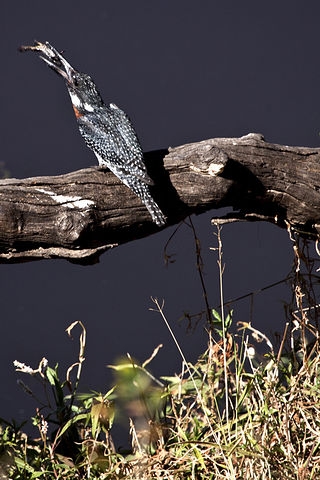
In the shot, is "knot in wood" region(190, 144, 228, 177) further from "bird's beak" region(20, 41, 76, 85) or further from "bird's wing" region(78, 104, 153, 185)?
"bird's beak" region(20, 41, 76, 85)

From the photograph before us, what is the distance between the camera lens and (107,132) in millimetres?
2709

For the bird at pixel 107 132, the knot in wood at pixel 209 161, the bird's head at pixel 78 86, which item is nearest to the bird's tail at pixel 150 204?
the bird at pixel 107 132

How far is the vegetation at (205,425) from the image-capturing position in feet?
7.58

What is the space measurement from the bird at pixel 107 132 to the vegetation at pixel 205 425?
31cm

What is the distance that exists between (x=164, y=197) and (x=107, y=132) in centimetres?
39

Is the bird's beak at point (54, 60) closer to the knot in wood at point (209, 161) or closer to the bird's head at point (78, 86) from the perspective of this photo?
the bird's head at point (78, 86)

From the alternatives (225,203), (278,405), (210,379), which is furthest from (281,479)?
(225,203)

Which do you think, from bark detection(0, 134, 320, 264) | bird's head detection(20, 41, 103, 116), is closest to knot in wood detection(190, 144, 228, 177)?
bark detection(0, 134, 320, 264)

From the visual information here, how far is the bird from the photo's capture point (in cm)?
234

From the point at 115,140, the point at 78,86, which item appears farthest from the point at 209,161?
the point at 78,86

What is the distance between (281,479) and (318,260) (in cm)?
78

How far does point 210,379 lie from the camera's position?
262cm

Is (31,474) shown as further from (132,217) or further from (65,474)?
(132,217)

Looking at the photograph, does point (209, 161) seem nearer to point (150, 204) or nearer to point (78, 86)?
point (150, 204)
